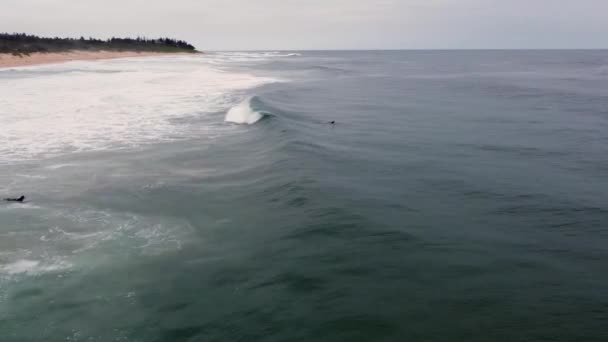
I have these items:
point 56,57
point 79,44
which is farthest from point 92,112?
point 79,44

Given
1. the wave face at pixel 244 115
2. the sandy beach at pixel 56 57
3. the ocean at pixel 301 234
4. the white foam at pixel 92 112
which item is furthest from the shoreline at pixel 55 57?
the ocean at pixel 301 234

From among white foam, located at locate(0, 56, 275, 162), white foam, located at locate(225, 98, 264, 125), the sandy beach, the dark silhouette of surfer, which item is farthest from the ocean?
the sandy beach

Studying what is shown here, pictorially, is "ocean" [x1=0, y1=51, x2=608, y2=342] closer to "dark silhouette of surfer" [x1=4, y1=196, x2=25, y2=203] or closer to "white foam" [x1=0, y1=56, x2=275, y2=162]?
"white foam" [x1=0, y1=56, x2=275, y2=162]

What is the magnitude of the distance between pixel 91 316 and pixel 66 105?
23216mm

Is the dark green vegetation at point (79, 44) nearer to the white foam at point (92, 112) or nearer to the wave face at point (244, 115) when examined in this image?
the white foam at point (92, 112)

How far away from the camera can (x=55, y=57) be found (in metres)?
76.6

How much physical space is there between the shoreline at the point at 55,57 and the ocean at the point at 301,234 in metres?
52.4

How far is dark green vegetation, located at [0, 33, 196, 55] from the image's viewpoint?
70.8 metres

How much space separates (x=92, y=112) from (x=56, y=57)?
62670 millimetres

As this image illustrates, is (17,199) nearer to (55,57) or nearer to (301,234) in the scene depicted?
(301,234)

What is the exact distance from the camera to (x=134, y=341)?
6.27 metres

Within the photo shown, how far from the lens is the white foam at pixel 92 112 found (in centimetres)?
1734

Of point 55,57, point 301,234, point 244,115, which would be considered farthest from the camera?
point 55,57

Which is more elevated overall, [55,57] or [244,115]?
[55,57]
